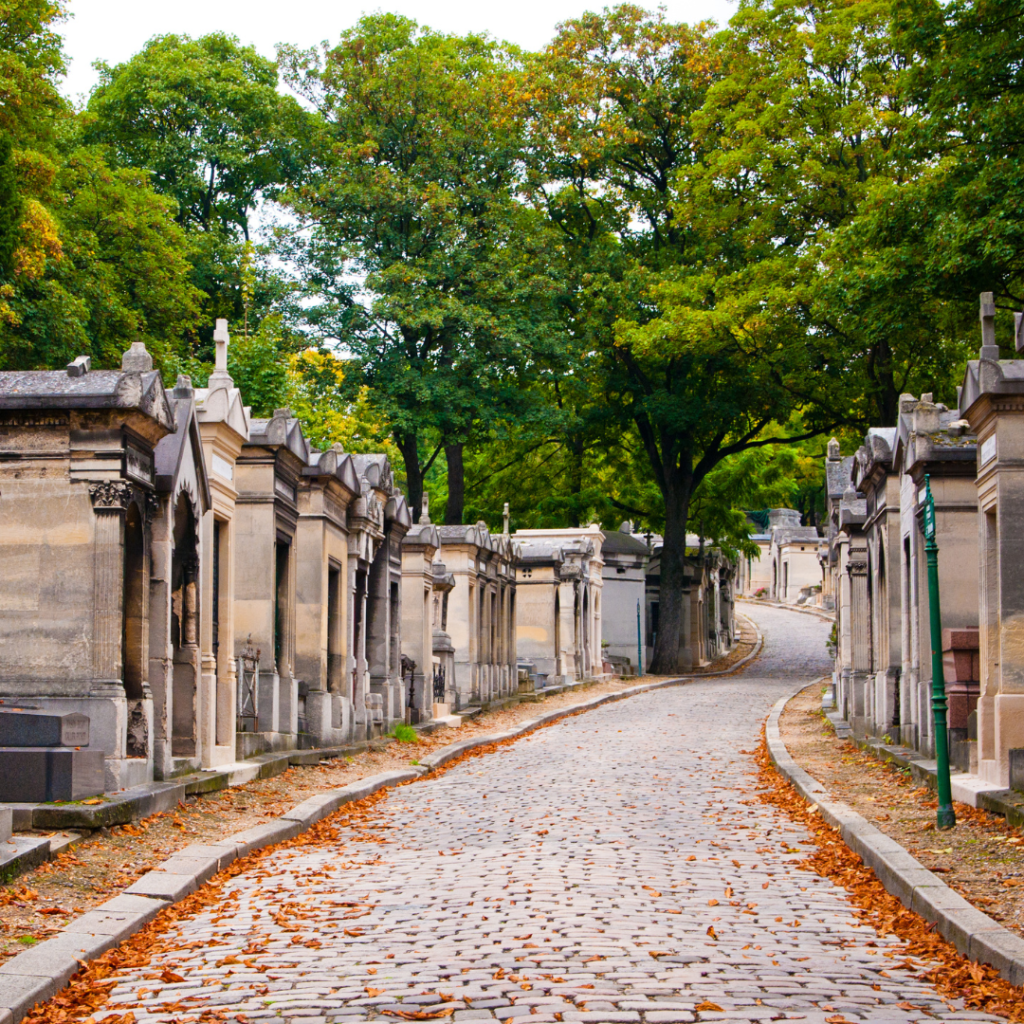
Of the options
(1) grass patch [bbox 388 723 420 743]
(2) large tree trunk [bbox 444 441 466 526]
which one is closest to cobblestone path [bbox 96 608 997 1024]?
(1) grass patch [bbox 388 723 420 743]

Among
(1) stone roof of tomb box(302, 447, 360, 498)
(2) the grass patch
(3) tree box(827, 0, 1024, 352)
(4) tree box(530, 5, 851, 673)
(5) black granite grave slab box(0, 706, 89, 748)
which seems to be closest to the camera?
(5) black granite grave slab box(0, 706, 89, 748)

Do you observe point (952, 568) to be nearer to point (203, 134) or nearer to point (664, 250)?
point (664, 250)

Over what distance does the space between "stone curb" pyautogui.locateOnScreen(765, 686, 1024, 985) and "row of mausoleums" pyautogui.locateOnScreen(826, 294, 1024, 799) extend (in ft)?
4.47

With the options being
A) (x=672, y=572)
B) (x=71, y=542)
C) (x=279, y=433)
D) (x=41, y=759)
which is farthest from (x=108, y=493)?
(x=672, y=572)

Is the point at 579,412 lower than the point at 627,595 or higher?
higher

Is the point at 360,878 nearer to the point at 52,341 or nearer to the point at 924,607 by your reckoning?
the point at 924,607

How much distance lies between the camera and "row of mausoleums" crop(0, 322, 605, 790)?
10.9 m

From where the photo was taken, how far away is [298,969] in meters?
6.11

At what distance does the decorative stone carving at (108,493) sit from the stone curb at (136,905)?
9.38 feet

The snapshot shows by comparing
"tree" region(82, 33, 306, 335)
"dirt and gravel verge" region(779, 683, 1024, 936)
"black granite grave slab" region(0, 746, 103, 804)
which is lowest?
"dirt and gravel verge" region(779, 683, 1024, 936)

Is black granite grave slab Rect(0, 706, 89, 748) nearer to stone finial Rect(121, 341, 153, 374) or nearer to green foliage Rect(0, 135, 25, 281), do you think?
stone finial Rect(121, 341, 153, 374)

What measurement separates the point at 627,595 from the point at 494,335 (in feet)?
46.1

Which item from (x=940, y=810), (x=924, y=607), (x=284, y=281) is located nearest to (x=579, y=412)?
(x=284, y=281)

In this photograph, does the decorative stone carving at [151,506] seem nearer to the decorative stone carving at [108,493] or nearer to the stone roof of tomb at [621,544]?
the decorative stone carving at [108,493]
